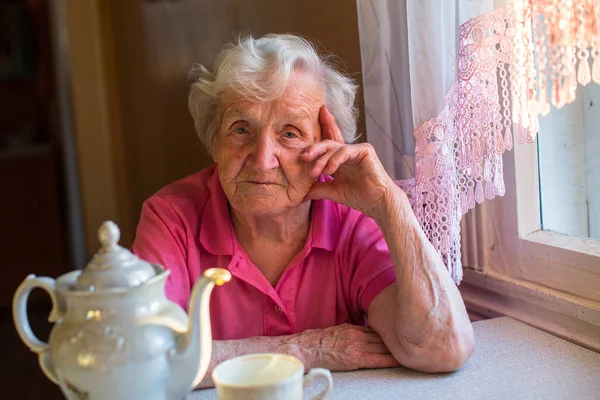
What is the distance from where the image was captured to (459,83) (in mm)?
1237

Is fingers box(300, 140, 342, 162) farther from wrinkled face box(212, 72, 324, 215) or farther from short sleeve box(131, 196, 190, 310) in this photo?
short sleeve box(131, 196, 190, 310)

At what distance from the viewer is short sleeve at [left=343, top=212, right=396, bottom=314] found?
1357 mm

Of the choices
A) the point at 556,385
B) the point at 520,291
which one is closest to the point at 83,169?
the point at 520,291

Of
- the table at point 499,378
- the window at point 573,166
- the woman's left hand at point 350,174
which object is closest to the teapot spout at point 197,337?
the table at point 499,378

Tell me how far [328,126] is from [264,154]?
174 millimetres

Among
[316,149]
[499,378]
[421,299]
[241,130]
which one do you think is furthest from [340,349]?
[241,130]

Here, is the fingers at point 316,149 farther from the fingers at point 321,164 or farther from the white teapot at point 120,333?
the white teapot at point 120,333

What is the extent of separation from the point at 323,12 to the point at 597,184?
92 centimetres

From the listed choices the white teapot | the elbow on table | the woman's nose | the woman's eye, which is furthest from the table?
the woman's eye

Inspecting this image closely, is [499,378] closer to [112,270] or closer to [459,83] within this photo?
[459,83]

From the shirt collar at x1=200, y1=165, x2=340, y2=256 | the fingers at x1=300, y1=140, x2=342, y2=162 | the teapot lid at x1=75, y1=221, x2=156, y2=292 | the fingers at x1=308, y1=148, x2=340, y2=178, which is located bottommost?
the shirt collar at x1=200, y1=165, x2=340, y2=256

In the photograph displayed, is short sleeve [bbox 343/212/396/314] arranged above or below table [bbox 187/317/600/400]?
above

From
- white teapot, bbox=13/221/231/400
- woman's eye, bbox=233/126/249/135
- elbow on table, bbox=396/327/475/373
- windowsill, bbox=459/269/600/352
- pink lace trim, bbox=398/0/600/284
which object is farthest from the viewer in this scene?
woman's eye, bbox=233/126/249/135

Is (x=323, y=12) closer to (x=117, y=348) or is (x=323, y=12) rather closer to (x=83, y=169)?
(x=83, y=169)
